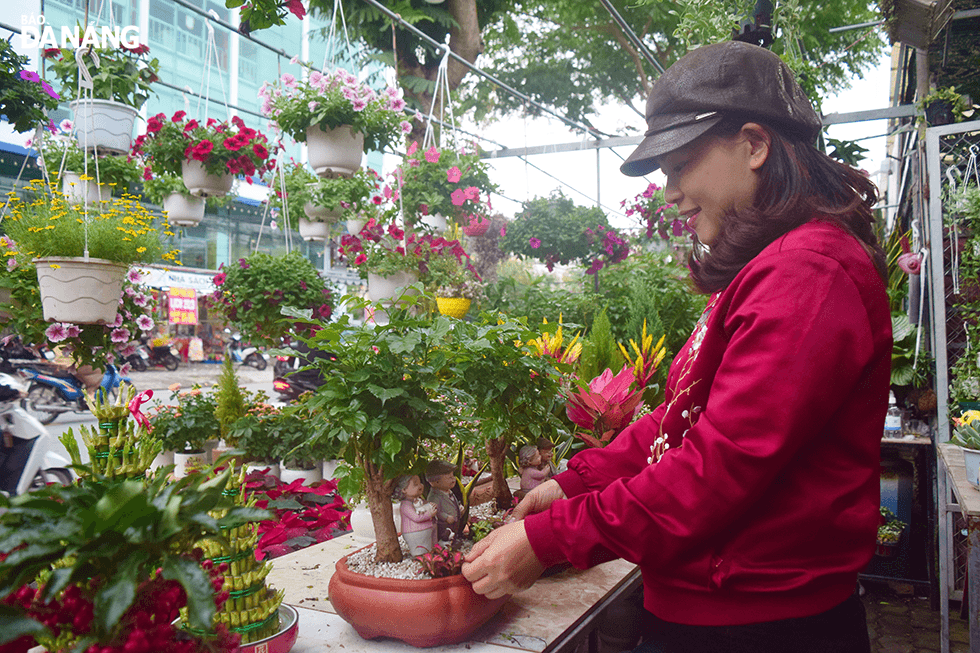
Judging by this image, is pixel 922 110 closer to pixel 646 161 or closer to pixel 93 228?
pixel 646 161

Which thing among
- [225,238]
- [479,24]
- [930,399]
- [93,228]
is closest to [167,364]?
[225,238]

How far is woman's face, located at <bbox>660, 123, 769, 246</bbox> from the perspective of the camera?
40.7 inches

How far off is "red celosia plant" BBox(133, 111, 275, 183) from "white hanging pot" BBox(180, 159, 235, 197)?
37mm

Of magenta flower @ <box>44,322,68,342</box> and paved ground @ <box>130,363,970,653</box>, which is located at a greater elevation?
magenta flower @ <box>44,322,68,342</box>

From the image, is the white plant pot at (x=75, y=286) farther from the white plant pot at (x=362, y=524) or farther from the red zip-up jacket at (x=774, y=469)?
the red zip-up jacket at (x=774, y=469)

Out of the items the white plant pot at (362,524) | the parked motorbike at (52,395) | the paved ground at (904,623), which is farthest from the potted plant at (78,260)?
the parked motorbike at (52,395)

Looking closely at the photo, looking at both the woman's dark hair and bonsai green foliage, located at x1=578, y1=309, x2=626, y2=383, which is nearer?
the woman's dark hair

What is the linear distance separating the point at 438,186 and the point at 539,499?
328cm

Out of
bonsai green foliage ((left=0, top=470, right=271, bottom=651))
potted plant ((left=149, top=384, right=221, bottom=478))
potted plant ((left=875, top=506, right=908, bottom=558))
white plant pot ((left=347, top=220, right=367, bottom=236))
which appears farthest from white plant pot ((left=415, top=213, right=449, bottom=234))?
bonsai green foliage ((left=0, top=470, right=271, bottom=651))

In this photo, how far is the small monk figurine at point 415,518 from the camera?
52.1 inches

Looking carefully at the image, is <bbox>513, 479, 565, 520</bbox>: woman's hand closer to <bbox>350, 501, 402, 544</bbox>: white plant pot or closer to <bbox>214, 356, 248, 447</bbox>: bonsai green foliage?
<bbox>350, 501, 402, 544</bbox>: white plant pot

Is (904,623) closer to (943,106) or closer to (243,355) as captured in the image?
(943,106)

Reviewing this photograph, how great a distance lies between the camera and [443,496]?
4.68 feet

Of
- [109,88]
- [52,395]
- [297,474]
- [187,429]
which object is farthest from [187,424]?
[52,395]
